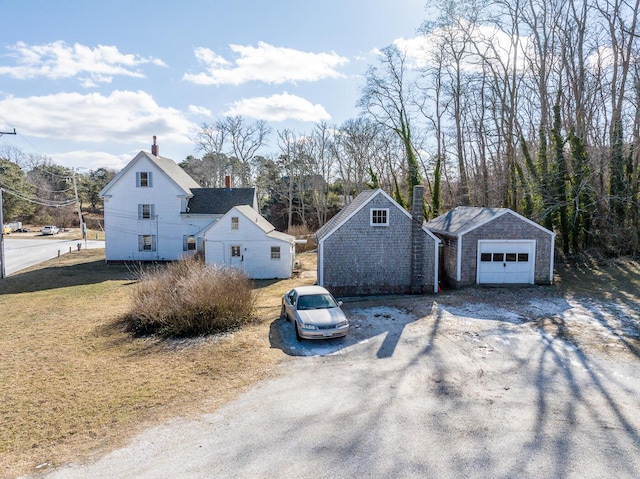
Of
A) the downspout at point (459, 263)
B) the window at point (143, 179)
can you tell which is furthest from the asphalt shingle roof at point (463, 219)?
the window at point (143, 179)

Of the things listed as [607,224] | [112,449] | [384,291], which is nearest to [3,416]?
[112,449]

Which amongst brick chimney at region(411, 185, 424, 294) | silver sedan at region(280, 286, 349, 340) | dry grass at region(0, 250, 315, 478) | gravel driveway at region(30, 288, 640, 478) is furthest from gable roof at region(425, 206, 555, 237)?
dry grass at region(0, 250, 315, 478)

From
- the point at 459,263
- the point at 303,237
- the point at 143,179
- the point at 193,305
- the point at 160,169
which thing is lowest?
the point at 193,305

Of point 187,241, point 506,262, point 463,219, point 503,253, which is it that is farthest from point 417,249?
point 187,241

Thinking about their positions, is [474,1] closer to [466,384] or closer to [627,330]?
[627,330]

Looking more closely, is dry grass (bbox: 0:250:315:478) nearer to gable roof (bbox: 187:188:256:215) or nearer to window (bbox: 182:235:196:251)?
window (bbox: 182:235:196:251)

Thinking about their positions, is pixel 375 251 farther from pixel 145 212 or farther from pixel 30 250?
pixel 30 250

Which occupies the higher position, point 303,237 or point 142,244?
point 303,237
